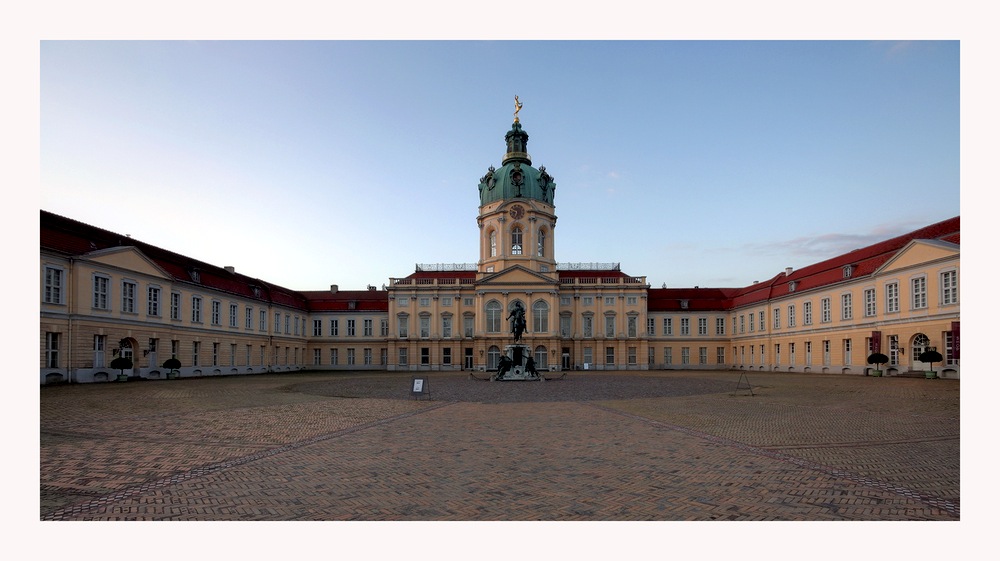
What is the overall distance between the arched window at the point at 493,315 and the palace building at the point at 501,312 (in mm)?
158

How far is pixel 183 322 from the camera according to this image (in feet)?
148

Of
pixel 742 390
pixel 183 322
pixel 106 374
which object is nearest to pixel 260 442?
pixel 742 390

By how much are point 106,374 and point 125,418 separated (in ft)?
76.1

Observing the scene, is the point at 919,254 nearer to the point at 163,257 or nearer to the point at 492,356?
the point at 492,356

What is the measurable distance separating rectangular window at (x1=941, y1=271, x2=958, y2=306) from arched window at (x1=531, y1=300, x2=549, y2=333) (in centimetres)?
3516

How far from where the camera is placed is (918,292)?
128ft

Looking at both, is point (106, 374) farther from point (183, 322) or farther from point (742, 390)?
point (742, 390)

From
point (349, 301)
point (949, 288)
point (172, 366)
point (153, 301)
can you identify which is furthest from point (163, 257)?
point (949, 288)

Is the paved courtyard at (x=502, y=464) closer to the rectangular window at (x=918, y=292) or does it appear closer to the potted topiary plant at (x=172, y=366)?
the rectangular window at (x=918, y=292)

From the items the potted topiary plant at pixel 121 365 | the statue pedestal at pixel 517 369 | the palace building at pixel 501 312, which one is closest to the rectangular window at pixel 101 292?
the palace building at pixel 501 312

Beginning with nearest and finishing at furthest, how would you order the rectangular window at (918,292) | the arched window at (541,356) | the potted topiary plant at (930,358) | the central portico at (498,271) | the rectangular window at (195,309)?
the potted topiary plant at (930,358)
the rectangular window at (918,292)
the rectangular window at (195,309)
the arched window at (541,356)
the central portico at (498,271)

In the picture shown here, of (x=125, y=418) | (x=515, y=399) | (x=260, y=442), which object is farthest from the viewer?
(x=515, y=399)

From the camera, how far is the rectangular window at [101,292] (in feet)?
117

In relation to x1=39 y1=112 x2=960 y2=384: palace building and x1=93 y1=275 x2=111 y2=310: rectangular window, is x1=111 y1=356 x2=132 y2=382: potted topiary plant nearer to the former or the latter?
x1=39 y1=112 x2=960 y2=384: palace building
